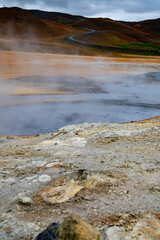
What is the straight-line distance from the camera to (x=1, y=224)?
2105 mm

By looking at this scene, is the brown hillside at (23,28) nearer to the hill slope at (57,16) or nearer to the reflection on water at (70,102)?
the reflection on water at (70,102)

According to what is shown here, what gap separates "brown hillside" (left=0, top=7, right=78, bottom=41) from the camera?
126ft

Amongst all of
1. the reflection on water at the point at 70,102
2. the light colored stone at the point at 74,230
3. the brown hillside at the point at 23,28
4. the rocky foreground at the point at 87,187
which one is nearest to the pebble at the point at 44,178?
the rocky foreground at the point at 87,187

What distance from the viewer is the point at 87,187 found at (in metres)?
2.62

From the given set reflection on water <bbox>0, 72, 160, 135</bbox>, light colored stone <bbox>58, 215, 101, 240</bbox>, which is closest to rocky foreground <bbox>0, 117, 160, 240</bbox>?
light colored stone <bbox>58, 215, 101, 240</bbox>

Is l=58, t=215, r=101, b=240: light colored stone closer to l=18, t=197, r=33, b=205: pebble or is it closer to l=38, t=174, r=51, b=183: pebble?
l=18, t=197, r=33, b=205: pebble

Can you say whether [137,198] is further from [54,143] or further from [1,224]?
[54,143]

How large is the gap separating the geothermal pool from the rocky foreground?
11.3 ft

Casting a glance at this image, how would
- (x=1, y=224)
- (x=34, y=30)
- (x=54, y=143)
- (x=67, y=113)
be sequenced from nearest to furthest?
(x=1, y=224) → (x=54, y=143) → (x=67, y=113) → (x=34, y=30)

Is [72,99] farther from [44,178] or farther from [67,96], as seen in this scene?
[44,178]

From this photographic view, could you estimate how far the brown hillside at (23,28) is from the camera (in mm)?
38419

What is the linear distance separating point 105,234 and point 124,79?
1372 cm

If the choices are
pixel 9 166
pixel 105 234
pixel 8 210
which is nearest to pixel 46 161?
pixel 9 166

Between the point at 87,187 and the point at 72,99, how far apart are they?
7837mm
